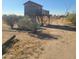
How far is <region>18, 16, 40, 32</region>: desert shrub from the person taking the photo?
163 cm

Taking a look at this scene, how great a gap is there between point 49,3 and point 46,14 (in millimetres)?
103

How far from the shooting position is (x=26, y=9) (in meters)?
1.64

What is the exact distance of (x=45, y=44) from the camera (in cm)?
166

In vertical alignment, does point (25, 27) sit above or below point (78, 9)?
below

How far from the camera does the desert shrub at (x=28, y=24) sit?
163 centimetres

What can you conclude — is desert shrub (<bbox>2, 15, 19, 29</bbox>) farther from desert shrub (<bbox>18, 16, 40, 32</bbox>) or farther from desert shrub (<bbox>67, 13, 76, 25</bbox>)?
desert shrub (<bbox>67, 13, 76, 25</bbox>)

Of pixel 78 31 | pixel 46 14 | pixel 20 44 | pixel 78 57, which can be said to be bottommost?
pixel 78 57

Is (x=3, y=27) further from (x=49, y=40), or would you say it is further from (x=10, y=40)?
(x=49, y=40)

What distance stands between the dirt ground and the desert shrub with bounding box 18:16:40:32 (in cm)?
5

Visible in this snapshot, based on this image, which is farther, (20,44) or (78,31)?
(78,31)

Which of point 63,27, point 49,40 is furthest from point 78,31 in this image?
point 49,40

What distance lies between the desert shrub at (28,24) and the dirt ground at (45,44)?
0.05 meters

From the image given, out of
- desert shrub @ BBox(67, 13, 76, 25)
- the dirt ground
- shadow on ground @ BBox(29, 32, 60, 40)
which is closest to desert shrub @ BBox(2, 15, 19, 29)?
the dirt ground

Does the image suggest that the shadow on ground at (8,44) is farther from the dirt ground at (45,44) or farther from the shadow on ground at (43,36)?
the shadow on ground at (43,36)
